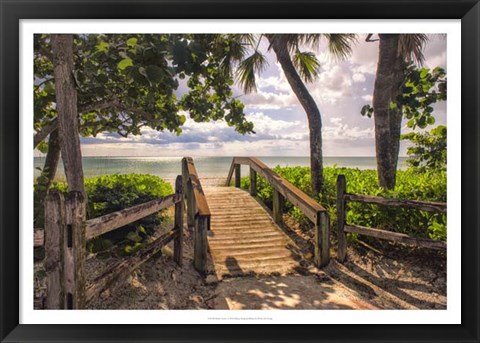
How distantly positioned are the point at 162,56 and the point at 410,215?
3.36 m

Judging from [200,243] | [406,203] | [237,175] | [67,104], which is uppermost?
[67,104]

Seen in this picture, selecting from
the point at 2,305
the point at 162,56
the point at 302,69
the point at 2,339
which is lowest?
the point at 2,339

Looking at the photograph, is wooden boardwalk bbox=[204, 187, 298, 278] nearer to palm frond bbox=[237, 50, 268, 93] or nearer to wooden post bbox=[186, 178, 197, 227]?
wooden post bbox=[186, 178, 197, 227]

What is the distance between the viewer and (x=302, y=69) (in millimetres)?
4699

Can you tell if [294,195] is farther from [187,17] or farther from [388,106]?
[187,17]

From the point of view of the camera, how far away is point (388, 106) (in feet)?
13.4

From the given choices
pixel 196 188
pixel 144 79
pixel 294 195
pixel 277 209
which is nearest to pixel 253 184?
pixel 277 209

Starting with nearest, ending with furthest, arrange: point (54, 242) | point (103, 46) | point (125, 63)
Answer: point (54, 242)
point (125, 63)
point (103, 46)

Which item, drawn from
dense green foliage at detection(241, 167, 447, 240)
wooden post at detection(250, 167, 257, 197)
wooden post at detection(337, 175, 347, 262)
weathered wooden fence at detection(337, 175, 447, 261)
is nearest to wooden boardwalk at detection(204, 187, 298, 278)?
wooden post at detection(250, 167, 257, 197)

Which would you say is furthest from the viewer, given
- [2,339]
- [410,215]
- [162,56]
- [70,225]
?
[410,215]

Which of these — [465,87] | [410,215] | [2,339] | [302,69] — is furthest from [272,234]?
[2,339]

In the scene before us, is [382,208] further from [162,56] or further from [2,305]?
[2,305]

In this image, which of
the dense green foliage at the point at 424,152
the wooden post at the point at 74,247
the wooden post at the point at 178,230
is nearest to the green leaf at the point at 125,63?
the wooden post at the point at 74,247

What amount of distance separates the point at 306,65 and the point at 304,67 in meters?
0.05
